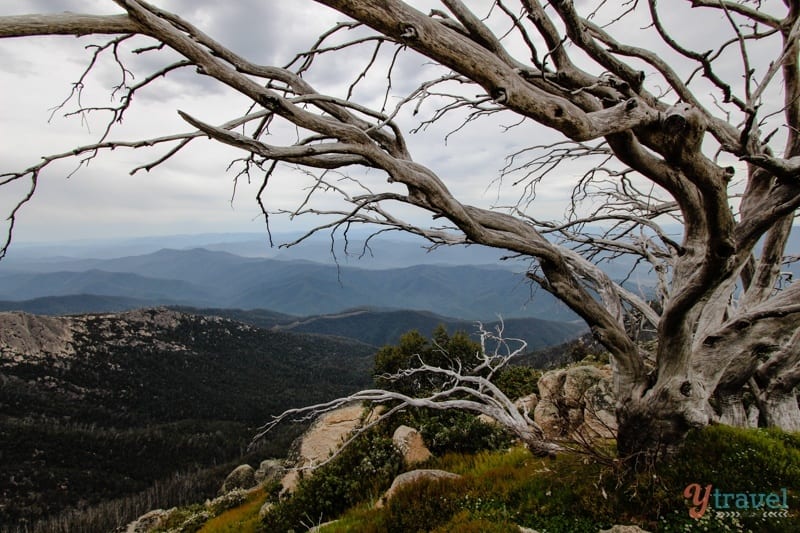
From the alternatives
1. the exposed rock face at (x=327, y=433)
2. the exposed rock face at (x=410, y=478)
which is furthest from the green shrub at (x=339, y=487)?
the exposed rock face at (x=327, y=433)

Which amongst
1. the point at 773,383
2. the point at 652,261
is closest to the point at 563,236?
the point at 652,261

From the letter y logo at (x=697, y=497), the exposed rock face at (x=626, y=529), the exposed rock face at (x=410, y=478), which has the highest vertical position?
the letter y logo at (x=697, y=497)

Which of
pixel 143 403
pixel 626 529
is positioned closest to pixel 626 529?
pixel 626 529

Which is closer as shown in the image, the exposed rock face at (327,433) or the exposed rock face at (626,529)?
the exposed rock face at (626,529)

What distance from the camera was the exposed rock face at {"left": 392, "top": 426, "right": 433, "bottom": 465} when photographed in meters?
9.20

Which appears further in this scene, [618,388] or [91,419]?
[91,419]

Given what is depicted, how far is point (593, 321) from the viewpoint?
4.51 m

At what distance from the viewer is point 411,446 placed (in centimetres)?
952

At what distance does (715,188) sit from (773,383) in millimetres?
6157

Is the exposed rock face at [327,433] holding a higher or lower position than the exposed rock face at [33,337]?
higher

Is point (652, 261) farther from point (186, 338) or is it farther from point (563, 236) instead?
point (186, 338)

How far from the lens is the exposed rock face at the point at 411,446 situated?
920 cm

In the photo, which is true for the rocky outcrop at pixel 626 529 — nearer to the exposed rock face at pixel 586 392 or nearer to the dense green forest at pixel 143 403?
the exposed rock face at pixel 586 392

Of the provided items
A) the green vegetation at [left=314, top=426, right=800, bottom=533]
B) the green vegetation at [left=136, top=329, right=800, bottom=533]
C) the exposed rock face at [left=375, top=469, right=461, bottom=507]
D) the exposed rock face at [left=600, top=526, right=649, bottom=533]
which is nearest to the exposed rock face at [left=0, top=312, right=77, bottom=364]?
the exposed rock face at [left=375, top=469, right=461, bottom=507]
